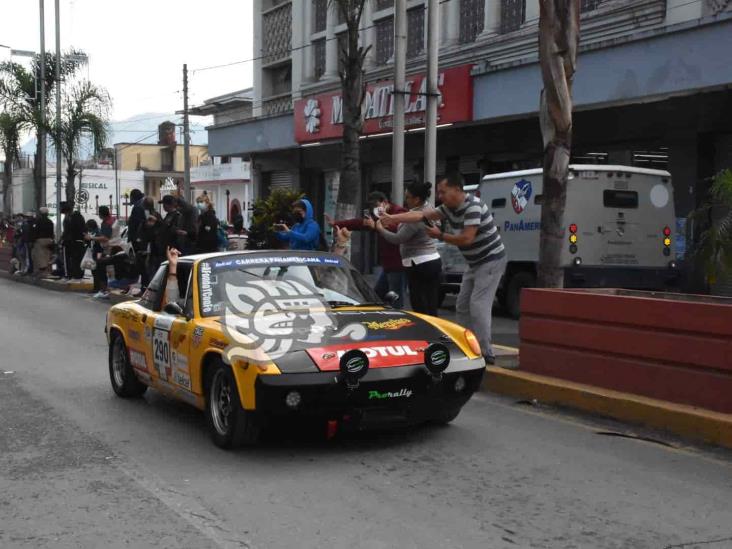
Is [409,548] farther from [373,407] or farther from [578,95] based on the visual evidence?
[578,95]

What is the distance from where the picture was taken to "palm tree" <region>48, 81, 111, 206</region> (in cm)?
2822

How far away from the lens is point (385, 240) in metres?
9.73

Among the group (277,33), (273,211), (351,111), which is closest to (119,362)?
(351,111)

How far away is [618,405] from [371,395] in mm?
2295

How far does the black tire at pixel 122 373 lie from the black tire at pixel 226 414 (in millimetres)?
1846

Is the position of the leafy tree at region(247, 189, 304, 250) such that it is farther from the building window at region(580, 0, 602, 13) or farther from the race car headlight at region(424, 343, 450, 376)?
the race car headlight at region(424, 343, 450, 376)

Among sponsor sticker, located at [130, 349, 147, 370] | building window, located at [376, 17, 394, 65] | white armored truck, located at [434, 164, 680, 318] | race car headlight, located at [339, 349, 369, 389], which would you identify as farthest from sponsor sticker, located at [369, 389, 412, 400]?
building window, located at [376, 17, 394, 65]

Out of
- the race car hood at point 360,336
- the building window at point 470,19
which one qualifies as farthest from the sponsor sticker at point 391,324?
the building window at point 470,19

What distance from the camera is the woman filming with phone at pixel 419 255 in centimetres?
923

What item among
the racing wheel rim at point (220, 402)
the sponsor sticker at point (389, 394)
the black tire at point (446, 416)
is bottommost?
the black tire at point (446, 416)

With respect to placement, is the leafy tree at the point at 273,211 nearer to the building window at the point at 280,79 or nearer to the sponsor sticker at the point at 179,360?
the building window at the point at 280,79

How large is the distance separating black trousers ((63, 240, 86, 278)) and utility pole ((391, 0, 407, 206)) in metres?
9.50

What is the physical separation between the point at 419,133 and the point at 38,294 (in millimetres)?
9821

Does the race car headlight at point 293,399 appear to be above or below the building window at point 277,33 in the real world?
below
